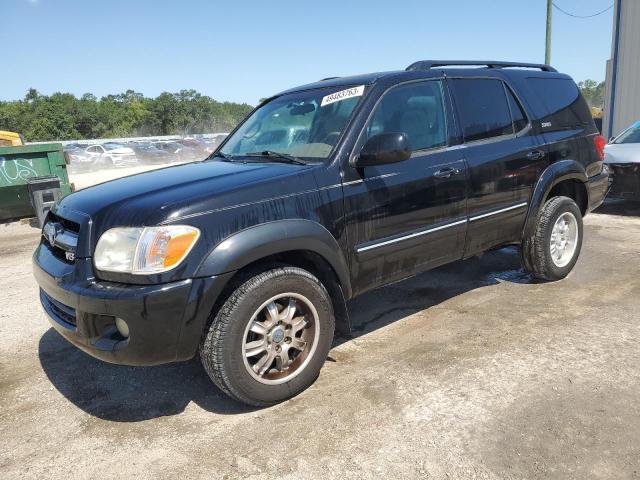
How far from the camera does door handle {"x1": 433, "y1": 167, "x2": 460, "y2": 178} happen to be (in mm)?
3584

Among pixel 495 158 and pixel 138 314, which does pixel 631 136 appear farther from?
pixel 138 314

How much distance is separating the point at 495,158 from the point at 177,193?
98.0 inches

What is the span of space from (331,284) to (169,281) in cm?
106

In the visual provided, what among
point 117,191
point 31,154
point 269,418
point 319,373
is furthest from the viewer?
point 31,154

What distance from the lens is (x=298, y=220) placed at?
2914 mm

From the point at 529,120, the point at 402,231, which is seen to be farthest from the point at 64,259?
the point at 529,120

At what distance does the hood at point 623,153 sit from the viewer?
7523 mm

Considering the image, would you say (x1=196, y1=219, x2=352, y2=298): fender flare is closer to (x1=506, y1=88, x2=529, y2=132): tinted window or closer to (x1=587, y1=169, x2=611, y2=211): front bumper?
(x1=506, y1=88, x2=529, y2=132): tinted window

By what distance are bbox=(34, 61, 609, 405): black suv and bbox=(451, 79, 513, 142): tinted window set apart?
14 mm

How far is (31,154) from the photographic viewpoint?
31.1 feet

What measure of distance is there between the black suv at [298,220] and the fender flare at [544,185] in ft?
0.06

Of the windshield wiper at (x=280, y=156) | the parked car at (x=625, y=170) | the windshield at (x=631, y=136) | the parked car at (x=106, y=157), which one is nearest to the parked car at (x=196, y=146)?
the parked car at (x=106, y=157)

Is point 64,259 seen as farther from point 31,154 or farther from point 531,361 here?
point 31,154

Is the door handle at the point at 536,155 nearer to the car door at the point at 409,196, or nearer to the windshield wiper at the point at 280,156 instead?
the car door at the point at 409,196
